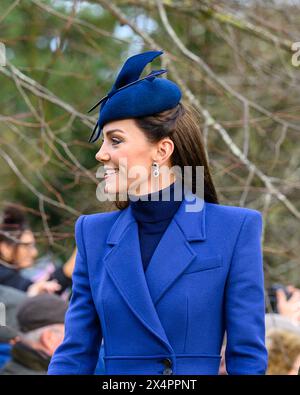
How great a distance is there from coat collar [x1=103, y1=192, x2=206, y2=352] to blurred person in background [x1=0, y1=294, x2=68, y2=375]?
1762mm

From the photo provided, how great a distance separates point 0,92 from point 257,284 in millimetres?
7029

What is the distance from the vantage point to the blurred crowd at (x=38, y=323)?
12.4ft

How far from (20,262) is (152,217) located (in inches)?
107

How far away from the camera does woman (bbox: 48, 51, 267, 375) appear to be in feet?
7.40

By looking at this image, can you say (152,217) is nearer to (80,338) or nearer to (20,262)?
(80,338)

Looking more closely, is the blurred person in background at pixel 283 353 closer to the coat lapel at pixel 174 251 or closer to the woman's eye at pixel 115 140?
the coat lapel at pixel 174 251

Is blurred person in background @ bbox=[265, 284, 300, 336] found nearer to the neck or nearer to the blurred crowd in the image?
the blurred crowd

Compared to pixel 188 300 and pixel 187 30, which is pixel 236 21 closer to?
pixel 187 30

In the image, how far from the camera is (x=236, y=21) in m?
5.24

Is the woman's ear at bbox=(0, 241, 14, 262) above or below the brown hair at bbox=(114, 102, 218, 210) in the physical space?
above

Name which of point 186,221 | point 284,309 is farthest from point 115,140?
point 284,309

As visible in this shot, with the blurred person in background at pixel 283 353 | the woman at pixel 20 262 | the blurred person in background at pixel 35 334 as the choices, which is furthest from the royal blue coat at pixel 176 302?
the woman at pixel 20 262

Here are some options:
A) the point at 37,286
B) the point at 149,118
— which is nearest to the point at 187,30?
the point at 37,286

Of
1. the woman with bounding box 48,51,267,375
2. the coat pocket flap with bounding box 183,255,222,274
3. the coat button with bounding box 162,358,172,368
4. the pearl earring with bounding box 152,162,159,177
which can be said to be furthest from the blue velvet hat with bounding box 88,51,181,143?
the coat button with bounding box 162,358,172,368
